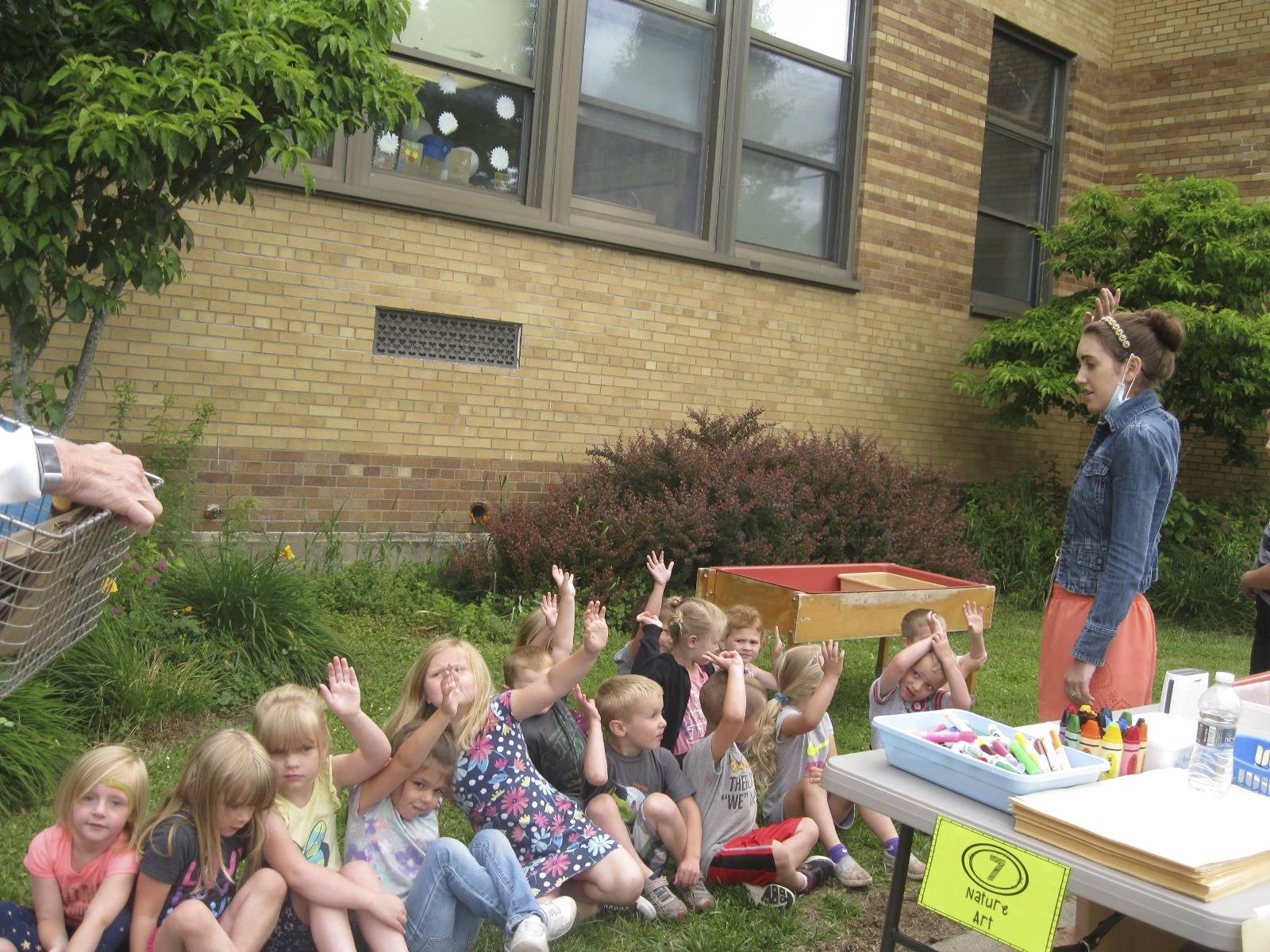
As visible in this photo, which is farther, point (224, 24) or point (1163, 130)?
point (1163, 130)

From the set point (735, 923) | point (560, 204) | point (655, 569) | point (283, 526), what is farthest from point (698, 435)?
point (735, 923)

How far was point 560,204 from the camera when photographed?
29.9 ft

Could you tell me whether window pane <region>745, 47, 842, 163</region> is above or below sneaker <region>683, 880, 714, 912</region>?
above

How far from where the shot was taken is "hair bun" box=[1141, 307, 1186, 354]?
3.71 metres

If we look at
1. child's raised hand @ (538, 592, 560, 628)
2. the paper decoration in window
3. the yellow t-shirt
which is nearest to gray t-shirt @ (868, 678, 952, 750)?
child's raised hand @ (538, 592, 560, 628)

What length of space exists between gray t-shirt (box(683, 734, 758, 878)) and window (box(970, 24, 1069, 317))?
9.35m

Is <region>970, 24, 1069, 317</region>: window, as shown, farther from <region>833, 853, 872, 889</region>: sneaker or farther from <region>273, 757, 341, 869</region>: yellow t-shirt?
<region>273, 757, 341, 869</region>: yellow t-shirt

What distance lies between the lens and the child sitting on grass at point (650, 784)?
4172mm

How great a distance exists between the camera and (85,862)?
3.12 meters

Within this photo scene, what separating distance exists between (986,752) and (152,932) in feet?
7.04

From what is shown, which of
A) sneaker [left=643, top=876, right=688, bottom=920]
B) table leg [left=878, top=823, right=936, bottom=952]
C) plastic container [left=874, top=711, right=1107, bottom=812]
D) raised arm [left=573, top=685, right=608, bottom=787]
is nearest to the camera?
plastic container [left=874, top=711, right=1107, bottom=812]

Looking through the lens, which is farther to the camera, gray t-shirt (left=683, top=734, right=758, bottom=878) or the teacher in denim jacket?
gray t-shirt (left=683, top=734, right=758, bottom=878)

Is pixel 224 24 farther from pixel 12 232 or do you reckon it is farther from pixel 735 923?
pixel 735 923

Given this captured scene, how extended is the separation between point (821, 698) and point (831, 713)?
7.28 feet
